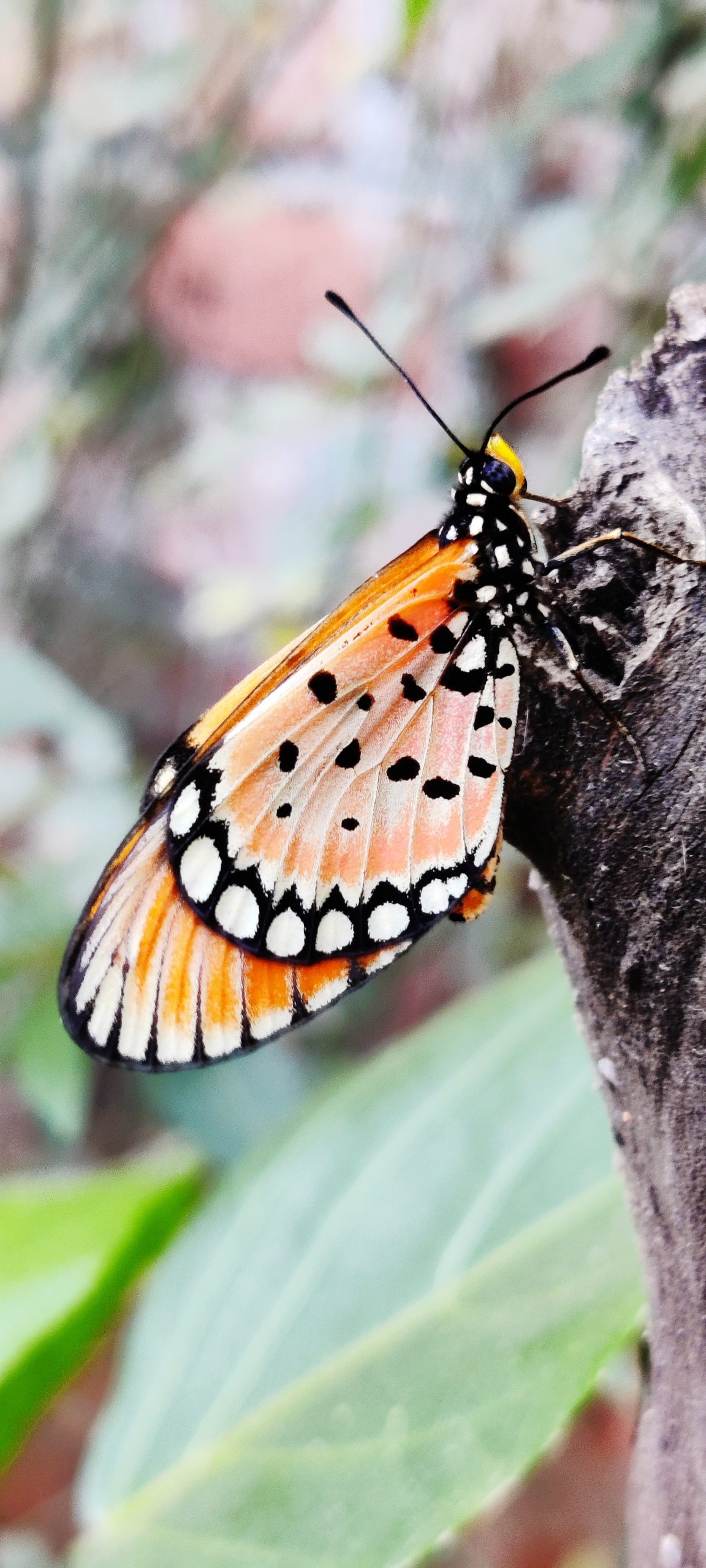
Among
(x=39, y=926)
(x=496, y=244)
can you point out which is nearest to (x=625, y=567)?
(x=39, y=926)

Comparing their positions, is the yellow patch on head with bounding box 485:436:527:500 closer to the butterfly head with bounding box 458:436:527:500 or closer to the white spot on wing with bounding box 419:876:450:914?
the butterfly head with bounding box 458:436:527:500

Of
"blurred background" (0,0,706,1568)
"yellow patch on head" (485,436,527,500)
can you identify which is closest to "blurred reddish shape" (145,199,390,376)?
"blurred background" (0,0,706,1568)

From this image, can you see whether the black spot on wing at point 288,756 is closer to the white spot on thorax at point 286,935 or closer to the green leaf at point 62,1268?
the white spot on thorax at point 286,935

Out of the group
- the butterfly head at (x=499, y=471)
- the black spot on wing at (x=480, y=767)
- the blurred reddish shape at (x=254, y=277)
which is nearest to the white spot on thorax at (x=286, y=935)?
the black spot on wing at (x=480, y=767)

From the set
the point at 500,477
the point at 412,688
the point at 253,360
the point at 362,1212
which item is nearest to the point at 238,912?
the point at 412,688

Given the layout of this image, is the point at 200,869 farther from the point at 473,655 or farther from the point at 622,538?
the point at 622,538
